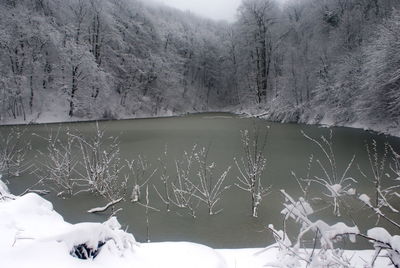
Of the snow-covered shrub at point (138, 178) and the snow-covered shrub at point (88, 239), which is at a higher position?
the snow-covered shrub at point (88, 239)

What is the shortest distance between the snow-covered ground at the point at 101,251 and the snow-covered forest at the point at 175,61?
14966 mm

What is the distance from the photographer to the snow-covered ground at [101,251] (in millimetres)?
2943

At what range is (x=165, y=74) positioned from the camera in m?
42.9

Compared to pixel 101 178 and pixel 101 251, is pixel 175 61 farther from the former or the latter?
pixel 101 251

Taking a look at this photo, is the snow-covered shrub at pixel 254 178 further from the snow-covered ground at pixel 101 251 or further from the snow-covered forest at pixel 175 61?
the snow-covered forest at pixel 175 61

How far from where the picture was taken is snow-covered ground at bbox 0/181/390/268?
9.66ft

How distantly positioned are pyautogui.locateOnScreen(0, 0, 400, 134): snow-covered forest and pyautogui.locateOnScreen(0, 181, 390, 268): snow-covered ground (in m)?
15.0

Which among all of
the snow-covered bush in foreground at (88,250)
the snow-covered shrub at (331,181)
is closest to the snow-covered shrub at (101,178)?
the snow-covered bush in foreground at (88,250)

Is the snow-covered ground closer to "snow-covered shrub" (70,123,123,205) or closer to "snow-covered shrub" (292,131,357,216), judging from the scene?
"snow-covered shrub" (292,131,357,216)

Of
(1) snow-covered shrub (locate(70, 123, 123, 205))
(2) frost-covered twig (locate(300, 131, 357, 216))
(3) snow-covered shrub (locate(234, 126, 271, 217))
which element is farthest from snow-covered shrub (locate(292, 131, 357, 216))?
(1) snow-covered shrub (locate(70, 123, 123, 205))

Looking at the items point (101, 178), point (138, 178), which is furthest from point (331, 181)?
point (101, 178)

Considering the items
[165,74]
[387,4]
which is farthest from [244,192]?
[165,74]

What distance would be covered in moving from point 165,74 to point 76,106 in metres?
15.0

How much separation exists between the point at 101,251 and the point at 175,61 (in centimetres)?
4463
